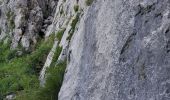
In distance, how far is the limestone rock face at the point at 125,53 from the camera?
14352mm

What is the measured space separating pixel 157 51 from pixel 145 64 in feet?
2.22

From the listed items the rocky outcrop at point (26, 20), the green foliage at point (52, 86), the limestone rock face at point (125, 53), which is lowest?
A: the green foliage at point (52, 86)

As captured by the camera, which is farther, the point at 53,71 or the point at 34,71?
the point at 34,71

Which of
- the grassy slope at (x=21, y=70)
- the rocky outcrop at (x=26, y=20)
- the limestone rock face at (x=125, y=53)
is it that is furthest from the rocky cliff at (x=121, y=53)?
the rocky outcrop at (x=26, y=20)

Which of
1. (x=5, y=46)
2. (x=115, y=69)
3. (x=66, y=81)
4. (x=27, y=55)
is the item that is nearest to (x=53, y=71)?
(x=66, y=81)

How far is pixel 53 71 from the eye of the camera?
1040 inches

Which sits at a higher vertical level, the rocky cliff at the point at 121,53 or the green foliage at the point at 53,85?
the rocky cliff at the point at 121,53

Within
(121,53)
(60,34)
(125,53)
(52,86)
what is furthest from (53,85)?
(125,53)

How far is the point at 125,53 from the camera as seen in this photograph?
1622 centimetres

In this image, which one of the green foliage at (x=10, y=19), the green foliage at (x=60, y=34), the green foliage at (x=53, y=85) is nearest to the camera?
the green foliage at (x=53, y=85)

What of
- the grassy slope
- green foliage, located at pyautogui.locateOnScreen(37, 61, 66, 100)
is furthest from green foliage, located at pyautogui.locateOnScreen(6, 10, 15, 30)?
green foliage, located at pyautogui.locateOnScreen(37, 61, 66, 100)

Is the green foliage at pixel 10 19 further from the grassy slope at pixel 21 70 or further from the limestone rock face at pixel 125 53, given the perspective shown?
the limestone rock face at pixel 125 53

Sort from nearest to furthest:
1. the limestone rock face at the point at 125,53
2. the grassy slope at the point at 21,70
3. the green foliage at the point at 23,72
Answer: the limestone rock face at the point at 125,53
the grassy slope at the point at 21,70
the green foliage at the point at 23,72

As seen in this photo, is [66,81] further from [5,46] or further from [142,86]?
[5,46]
